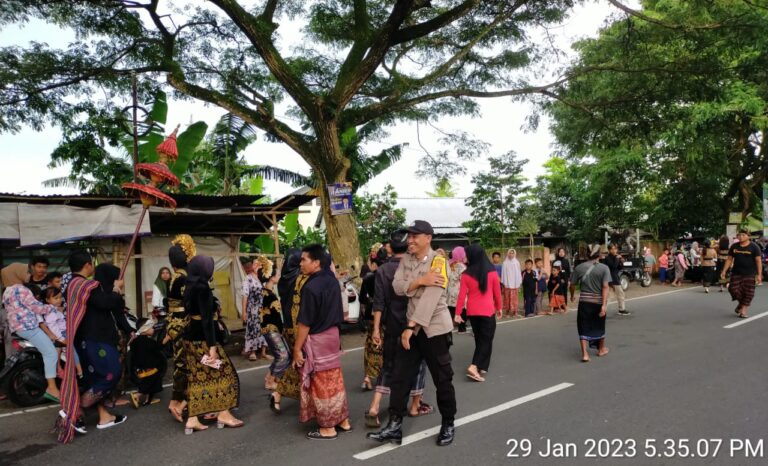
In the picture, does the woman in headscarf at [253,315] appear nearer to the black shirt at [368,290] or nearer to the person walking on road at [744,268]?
the black shirt at [368,290]

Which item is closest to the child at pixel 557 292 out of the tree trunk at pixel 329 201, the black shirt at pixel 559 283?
the black shirt at pixel 559 283

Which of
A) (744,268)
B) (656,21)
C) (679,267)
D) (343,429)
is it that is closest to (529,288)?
(744,268)

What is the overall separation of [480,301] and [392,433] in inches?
105

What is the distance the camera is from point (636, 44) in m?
11.5

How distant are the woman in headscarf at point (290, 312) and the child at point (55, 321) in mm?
2445

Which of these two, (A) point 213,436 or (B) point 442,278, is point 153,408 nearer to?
(A) point 213,436

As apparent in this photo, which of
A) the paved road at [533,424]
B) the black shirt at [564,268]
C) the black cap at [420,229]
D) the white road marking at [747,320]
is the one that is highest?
the black cap at [420,229]

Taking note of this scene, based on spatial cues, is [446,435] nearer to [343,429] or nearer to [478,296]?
[343,429]

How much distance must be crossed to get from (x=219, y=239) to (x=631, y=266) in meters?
14.0

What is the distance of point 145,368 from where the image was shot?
230 inches

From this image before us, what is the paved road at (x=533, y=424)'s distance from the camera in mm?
4168

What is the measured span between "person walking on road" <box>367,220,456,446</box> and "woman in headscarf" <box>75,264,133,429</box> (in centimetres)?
267

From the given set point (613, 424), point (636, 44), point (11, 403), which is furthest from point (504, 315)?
point (11, 403)

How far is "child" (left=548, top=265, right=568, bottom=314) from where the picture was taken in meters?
12.8
